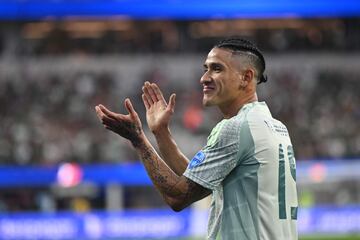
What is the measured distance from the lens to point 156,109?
186 inches

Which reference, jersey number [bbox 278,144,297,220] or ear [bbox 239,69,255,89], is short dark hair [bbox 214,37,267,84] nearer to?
ear [bbox 239,69,255,89]

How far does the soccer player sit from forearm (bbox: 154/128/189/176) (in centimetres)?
30

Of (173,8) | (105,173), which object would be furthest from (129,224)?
(173,8)

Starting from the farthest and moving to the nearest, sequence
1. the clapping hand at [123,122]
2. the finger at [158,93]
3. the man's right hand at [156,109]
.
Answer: the finger at [158,93] < the man's right hand at [156,109] < the clapping hand at [123,122]

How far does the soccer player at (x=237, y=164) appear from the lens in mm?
4168

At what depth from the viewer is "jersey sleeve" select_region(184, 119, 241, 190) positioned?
4.19 m

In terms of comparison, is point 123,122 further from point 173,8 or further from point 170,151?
point 173,8

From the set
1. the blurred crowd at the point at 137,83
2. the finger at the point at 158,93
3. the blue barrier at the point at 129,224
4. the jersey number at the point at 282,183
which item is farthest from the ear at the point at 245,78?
the blurred crowd at the point at 137,83

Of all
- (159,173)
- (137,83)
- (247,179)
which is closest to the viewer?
(247,179)

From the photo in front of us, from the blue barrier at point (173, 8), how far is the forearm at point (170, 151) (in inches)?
881

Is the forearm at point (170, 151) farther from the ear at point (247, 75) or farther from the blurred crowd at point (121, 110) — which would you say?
the blurred crowd at point (121, 110)

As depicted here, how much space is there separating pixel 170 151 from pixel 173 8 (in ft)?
76.4

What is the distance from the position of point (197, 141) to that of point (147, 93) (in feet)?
70.2

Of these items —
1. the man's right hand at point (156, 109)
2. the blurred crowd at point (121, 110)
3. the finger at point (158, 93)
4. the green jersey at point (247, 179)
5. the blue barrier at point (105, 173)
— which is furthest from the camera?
the blurred crowd at point (121, 110)
